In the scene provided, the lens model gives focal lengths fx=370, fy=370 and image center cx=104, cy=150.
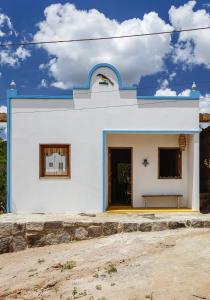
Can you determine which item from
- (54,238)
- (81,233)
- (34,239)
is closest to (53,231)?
(54,238)

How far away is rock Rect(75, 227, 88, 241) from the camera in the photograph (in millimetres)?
10945

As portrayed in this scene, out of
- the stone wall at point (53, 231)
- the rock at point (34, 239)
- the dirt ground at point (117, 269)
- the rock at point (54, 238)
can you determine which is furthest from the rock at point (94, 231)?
the rock at point (34, 239)

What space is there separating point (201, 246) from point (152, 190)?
4764 millimetres

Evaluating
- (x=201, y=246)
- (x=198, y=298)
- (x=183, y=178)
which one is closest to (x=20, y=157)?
(x=183, y=178)

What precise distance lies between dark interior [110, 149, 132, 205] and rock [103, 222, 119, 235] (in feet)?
13.7

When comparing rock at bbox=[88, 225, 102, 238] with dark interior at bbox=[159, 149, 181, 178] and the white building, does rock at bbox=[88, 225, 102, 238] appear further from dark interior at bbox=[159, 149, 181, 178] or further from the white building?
dark interior at bbox=[159, 149, 181, 178]

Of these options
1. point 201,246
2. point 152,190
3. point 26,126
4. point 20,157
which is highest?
point 26,126

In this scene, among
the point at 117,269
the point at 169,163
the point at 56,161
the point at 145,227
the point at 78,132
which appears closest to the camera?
the point at 117,269

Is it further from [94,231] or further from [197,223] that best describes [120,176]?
[197,223]

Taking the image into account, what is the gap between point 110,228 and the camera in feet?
35.6

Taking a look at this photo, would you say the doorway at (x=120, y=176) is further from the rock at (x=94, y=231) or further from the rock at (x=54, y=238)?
the rock at (x=54, y=238)

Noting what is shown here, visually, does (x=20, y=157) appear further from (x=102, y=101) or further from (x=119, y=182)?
(x=119, y=182)

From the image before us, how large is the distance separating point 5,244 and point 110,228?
3196 mm

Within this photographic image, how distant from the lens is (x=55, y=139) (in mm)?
12789
